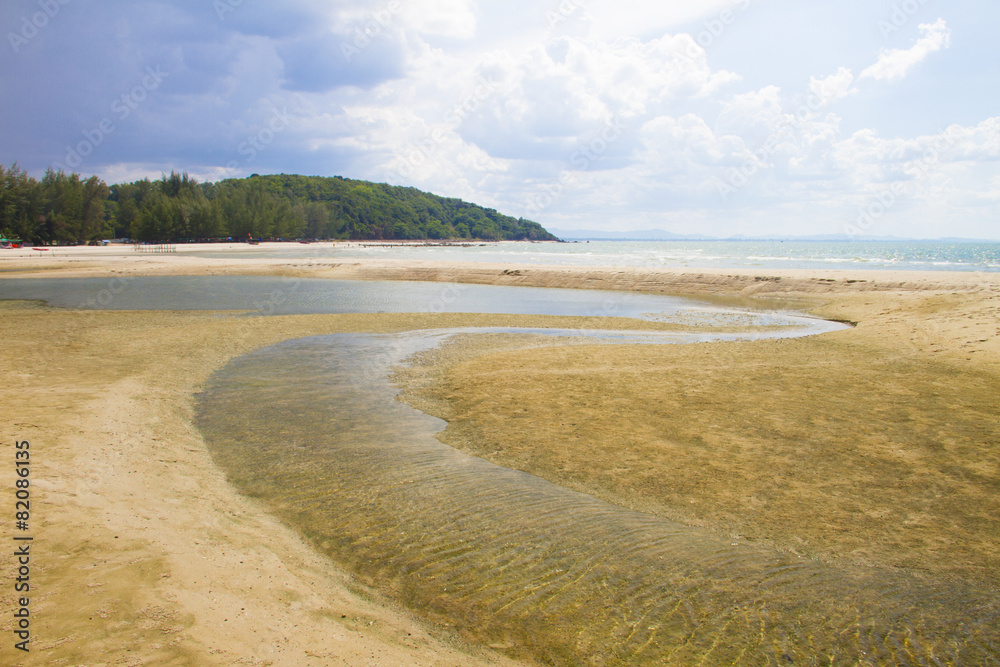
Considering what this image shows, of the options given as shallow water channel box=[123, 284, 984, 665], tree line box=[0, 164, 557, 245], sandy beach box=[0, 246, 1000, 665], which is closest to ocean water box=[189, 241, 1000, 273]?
tree line box=[0, 164, 557, 245]

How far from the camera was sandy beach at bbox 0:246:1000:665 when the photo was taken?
400 centimetres

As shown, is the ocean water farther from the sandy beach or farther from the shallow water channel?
the shallow water channel

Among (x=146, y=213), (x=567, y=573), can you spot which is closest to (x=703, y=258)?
(x=567, y=573)

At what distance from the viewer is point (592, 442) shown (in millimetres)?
8328

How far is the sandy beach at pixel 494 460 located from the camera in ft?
13.1

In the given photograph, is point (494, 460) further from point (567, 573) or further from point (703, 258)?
point (703, 258)

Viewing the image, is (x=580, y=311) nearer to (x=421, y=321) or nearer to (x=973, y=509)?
(x=421, y=321)

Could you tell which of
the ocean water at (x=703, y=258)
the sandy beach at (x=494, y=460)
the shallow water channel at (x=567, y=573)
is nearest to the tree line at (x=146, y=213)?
the ocean water at (x=703, y=258)

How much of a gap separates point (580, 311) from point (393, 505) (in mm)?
20806

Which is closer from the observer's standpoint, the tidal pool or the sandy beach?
the sandy beach

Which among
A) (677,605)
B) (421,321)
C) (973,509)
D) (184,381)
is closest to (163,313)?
(421,321)

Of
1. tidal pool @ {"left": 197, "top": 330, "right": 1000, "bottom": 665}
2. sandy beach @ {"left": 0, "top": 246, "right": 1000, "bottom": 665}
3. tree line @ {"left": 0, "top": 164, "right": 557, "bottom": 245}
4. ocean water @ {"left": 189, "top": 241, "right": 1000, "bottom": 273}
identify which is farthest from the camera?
tree line @ {"left": 0, "top": 164, "right": 557, "bottom": 245}

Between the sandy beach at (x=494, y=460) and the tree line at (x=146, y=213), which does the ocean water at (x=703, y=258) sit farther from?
the sandy beach at (x=494, y=460)

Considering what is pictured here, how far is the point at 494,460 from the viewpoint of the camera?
790 cm
